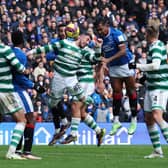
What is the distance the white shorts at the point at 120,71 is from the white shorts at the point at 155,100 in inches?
130

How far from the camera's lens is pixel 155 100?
18.3 metres

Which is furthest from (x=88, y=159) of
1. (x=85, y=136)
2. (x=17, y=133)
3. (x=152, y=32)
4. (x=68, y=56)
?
(x=85, y=136)

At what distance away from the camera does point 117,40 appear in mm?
21281

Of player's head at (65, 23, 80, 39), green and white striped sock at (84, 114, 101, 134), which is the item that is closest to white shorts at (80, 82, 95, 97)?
green and white striped sock at (84, 114, 101, 134)

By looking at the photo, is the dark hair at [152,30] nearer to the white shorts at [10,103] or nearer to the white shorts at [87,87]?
the white shorts at [10,103]

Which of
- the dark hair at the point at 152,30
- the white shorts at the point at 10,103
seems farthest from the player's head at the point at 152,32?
the white shorts at the point at 10,103

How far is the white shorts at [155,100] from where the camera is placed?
59.8 ft

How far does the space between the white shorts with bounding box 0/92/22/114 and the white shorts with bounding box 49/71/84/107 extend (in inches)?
149

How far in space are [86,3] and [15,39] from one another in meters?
18.5

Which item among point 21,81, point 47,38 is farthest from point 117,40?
point 47,38

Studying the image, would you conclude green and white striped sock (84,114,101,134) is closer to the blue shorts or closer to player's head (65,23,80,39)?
player's head (65,23,80,39)

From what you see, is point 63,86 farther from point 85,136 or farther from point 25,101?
point 85,136

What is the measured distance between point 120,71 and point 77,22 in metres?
11.6

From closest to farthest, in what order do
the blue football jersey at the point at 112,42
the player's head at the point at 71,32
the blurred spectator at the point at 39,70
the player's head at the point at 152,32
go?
the player's head at the point at 152,32, the player's head at the point at 71,32, the blue football jersey at the point at 112,42, the blurred spectator at the point at 39,70
